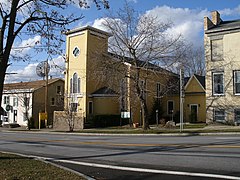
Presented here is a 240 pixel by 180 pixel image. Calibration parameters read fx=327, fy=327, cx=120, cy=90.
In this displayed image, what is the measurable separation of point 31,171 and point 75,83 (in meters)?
36.5

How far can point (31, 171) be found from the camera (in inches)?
344

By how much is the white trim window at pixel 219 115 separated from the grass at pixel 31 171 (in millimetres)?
25758

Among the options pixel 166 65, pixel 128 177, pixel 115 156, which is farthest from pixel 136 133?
pixel 128 177

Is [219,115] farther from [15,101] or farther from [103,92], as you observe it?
[15,101]

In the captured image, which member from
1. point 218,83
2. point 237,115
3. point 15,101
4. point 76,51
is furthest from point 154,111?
point 15,101

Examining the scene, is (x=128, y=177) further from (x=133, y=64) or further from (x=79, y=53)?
Result: (x=79, y=53)

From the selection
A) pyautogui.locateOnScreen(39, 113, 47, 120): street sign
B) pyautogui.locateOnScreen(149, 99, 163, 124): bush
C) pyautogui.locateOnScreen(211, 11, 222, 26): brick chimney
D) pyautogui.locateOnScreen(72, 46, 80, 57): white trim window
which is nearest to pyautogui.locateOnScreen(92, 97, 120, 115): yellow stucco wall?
pyautogui.locateOnScreen(149, 99, 163, 124): bush

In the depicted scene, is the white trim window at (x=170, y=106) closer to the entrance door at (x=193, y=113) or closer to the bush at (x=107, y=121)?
the entrance door at (x=193, y=113)

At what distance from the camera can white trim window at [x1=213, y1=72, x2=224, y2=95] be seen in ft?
108

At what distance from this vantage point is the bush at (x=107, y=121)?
40341 mm

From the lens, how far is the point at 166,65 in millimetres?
29453

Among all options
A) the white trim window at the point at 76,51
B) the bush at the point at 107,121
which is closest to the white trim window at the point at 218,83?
the bush at the point at 107,121

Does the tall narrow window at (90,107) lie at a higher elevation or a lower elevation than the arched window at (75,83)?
lower

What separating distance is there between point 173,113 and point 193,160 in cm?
3534
